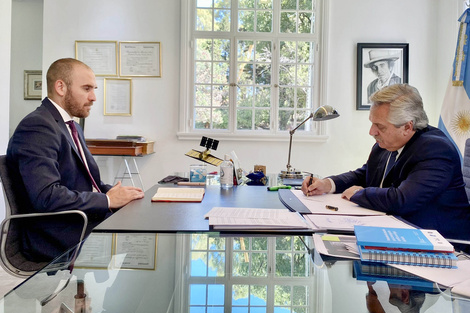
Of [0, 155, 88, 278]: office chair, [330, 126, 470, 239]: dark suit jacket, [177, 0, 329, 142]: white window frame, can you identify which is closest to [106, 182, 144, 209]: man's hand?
[0, 155, 88, 278]: office chair

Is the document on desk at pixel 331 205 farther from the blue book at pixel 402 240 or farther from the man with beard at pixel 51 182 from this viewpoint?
the man with beard at pixel 51 182

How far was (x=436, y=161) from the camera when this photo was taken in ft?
5.25

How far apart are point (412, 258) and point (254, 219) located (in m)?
0.53

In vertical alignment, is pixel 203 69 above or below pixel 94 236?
above

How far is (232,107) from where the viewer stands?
4.77 metres

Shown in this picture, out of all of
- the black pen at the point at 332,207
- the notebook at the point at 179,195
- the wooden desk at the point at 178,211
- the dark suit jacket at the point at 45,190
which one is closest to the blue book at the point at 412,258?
the wooden desk at the point at 178,211

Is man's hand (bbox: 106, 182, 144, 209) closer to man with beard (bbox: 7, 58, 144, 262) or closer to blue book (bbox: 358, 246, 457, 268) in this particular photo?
man with beard (bbox: 7, 58, 144, 262)

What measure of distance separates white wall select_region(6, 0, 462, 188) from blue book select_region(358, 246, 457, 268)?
3770 millimetres

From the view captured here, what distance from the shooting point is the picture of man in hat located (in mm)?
4664

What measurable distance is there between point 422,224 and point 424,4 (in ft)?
13.3

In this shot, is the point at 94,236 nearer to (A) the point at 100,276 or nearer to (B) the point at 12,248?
(A) the point at 100,276

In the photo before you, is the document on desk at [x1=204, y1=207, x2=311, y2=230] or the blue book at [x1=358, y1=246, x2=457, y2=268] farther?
the document on desk at [x1=204, y1=207, x2=311, y2=230]

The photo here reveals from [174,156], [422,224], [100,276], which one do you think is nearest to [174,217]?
[100,276]

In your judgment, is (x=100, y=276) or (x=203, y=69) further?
(x=203, y=69)
